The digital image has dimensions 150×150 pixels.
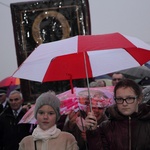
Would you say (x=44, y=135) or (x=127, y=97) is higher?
(x=127, y=97)

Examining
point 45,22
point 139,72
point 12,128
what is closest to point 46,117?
point 12,128

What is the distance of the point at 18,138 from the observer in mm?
4004

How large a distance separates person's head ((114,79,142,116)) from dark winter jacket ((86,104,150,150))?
34 millimetres

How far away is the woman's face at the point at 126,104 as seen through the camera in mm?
2111

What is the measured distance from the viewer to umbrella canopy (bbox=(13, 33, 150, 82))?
219cm

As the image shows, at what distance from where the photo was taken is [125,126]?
2.12 metres

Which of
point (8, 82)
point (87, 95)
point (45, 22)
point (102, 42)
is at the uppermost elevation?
point (45, 22)

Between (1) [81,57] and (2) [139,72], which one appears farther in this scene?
(2) [139,72]

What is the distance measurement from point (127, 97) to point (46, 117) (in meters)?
0.61

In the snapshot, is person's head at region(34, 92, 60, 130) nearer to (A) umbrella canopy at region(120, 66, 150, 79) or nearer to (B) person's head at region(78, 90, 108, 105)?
(B) person's head at region(78, 90, 108, 105)

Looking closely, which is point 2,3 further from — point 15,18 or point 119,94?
point 119,94

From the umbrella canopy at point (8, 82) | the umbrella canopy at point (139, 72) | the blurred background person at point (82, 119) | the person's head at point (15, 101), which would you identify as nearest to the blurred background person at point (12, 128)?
the person's head at point (15, 101)

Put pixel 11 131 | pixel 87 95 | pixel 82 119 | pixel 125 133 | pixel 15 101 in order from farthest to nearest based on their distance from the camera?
pixel 15 101, pixel 11 131, pixel 87 95, pixel 82 119, pixel 125 133

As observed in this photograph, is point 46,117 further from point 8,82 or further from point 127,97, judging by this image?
point 8,82
